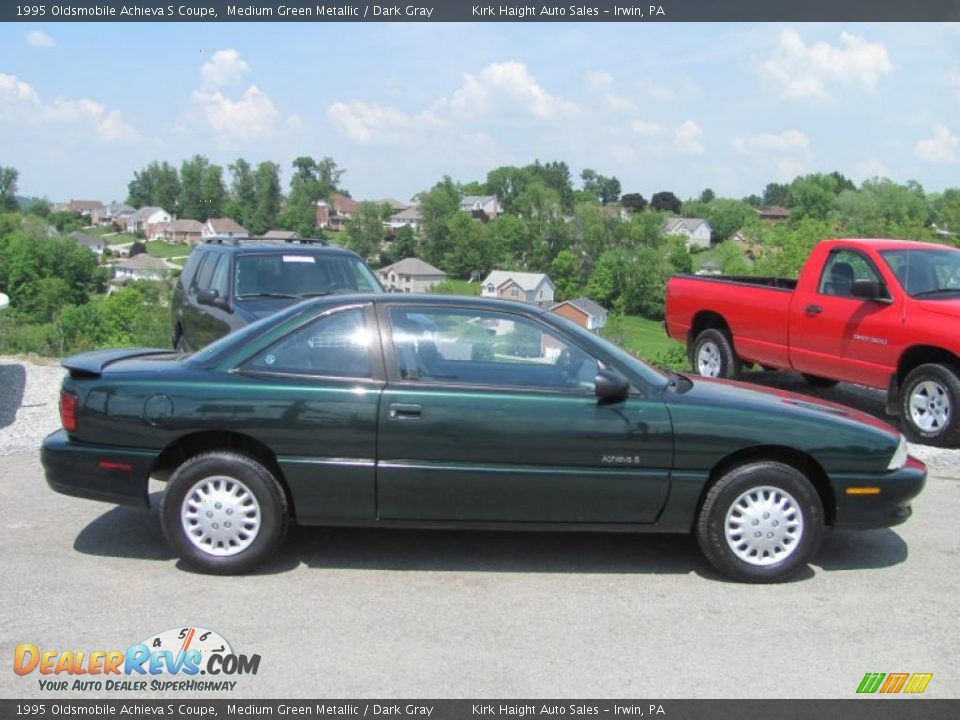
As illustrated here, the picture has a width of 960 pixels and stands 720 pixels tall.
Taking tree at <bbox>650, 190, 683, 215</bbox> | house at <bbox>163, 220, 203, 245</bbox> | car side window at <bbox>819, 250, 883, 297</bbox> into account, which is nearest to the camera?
car side window at <bbox>819, 250, 883, 297</bbox>

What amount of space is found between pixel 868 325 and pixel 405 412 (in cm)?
557

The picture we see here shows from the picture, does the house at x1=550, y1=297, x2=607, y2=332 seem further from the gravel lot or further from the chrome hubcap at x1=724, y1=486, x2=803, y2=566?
the gravel lot

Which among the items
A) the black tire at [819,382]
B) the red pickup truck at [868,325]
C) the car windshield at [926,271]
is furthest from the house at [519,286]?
the car windshield at [926,271]

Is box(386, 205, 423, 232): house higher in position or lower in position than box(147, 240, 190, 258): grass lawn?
higher

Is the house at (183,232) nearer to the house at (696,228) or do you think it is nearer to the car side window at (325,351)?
the house at (696,228)

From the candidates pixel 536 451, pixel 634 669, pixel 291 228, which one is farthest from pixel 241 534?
pixel 291 228

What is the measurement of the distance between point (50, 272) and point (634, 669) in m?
66.8

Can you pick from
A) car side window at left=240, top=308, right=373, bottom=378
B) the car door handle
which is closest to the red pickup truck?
the car door handle

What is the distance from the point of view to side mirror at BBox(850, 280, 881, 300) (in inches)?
328

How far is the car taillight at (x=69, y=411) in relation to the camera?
4.86 meters

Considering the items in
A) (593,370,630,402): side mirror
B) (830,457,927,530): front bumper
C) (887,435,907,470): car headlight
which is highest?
(593,370,630,402): side mirror

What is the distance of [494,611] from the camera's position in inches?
172

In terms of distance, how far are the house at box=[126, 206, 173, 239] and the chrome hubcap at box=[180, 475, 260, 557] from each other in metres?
97.9

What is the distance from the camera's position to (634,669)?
3807mm
